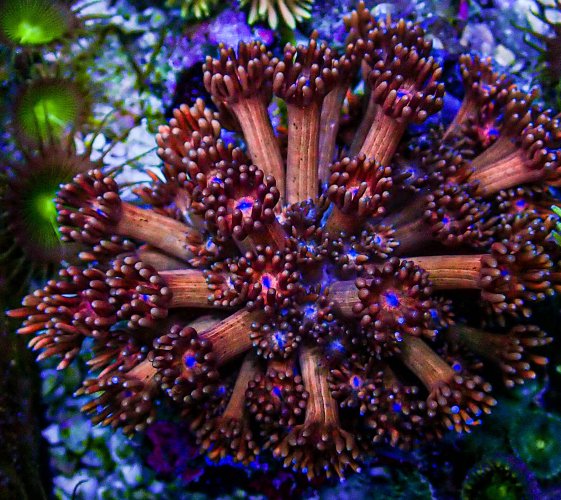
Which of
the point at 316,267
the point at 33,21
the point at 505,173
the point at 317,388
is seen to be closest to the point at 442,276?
the point at 316,267

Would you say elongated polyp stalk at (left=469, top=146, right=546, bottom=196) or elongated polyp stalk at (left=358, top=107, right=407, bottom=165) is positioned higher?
elongated polyp stalk at (left=358, top=107, right=407, bottom=165)

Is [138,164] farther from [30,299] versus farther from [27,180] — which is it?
[30,299]

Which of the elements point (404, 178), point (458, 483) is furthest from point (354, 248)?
point (458, 483)

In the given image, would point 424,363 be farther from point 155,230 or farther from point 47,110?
point 47,110

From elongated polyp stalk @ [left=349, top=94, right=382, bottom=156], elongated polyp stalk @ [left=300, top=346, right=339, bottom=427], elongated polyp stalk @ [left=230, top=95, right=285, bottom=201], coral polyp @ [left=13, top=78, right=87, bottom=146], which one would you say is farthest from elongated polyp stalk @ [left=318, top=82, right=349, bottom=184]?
coral polyp @ [left=13, top=78, right=87, bottom=146]

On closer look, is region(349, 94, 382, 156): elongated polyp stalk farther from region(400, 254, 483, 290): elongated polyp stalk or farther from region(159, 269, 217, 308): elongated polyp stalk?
region(159, 269, 217, 308): elongated polyp stalk
